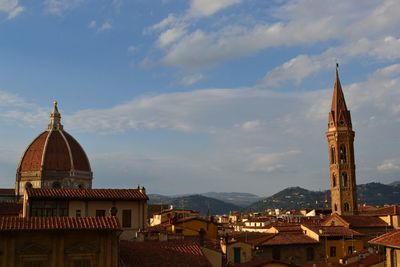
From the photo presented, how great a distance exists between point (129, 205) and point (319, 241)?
2512cm

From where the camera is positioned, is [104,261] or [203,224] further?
[203,224]

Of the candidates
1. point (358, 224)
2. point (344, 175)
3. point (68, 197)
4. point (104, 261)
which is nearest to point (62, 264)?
point (104, 261)

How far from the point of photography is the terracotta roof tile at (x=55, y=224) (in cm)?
2075

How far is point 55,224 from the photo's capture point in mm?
21391

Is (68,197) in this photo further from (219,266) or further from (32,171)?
(32,171)

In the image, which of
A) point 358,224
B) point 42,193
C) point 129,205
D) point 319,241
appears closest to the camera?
point 42,193

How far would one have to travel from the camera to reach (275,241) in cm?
4662

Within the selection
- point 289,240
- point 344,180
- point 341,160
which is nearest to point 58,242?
point 289,240

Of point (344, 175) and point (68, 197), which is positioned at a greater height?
point (344, 175)

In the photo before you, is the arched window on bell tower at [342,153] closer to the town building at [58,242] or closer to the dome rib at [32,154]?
the dome rib at [32,154]

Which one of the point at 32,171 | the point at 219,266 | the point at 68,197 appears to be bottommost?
the point at 219,266

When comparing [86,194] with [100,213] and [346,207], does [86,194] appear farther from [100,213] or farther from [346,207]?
[346,207]

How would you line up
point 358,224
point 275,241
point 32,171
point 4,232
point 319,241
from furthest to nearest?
point 32,171, point 358,224, point 319,241, point 275,241, point 4,232

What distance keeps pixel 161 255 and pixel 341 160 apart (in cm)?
8097
